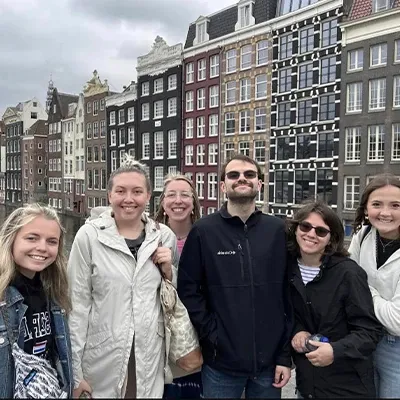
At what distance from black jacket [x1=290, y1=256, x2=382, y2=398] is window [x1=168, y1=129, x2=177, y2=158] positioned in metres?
31.6

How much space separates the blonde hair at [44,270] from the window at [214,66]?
29922mm

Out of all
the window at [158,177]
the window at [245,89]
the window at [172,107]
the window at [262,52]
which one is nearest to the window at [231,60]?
the window at [245,89]

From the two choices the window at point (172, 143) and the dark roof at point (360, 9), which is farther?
the window at point (172, 143)

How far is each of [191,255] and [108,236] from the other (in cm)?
56

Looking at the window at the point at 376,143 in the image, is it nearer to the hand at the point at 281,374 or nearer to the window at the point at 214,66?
the window at the point at 214,66

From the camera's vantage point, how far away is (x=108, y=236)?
272cm

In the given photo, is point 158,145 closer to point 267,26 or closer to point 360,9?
point 267,26

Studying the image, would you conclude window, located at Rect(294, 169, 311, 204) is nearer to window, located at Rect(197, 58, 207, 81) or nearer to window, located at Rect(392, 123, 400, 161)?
window, located at Rect(392, 123, 400, 161)

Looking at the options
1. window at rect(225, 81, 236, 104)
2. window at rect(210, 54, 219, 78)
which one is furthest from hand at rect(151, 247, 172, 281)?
window at rect(210, 54, 219, 78)

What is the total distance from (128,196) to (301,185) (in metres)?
23.4

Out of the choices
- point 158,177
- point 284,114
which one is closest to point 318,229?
point 284,114

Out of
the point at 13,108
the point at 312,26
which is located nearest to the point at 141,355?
the point at 312,26

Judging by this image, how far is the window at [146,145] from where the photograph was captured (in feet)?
120

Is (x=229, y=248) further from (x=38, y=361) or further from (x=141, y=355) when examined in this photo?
(x=38, y=361)
